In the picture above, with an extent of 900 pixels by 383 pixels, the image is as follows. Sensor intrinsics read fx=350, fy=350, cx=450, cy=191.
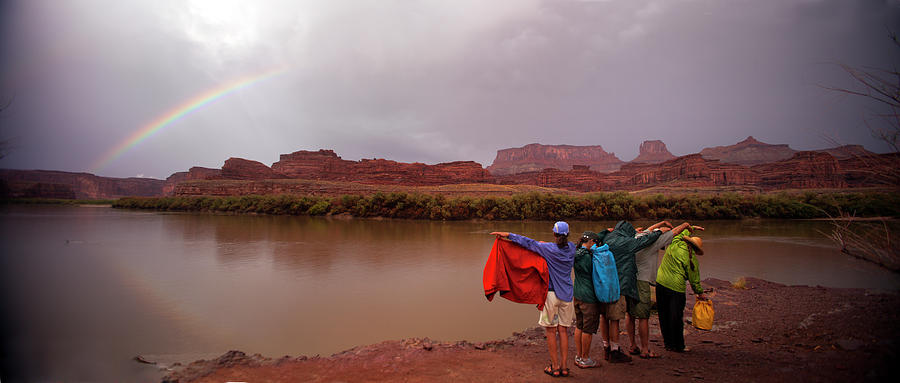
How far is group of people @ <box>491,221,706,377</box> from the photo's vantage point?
14.4ft

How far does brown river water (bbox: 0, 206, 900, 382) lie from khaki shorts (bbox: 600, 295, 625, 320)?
108 inches

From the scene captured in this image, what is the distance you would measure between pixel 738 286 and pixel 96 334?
1480 cm

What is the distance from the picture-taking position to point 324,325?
752 centimetres

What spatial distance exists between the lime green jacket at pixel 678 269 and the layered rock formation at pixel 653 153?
195m

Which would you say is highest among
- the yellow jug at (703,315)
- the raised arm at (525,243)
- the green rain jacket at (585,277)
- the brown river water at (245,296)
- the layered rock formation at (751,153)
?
the layered rock formation at (751,153)

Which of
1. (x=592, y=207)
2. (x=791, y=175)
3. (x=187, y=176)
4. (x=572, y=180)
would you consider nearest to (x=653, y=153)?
(x=572, y=180)

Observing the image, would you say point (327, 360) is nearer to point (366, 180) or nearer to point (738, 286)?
point (738, 286)

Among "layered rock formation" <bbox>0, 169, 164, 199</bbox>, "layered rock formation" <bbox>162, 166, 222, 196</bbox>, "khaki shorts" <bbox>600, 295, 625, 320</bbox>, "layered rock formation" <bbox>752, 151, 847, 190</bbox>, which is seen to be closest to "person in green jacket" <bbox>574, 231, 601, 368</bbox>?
"khaki shorts" <bbox>600, 295, 625, 320</bbox>

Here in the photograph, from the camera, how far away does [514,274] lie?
15.2ft

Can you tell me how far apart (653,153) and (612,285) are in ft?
672

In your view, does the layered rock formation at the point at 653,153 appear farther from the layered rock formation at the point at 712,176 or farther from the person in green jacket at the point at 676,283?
the person in green jacket at the point at 676,283

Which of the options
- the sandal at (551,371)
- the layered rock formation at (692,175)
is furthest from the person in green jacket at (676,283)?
the layered rock formation at (692,175)

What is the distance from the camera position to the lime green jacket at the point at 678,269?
4.82 m

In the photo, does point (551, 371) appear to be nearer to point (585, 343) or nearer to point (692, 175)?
point (585, 343)
